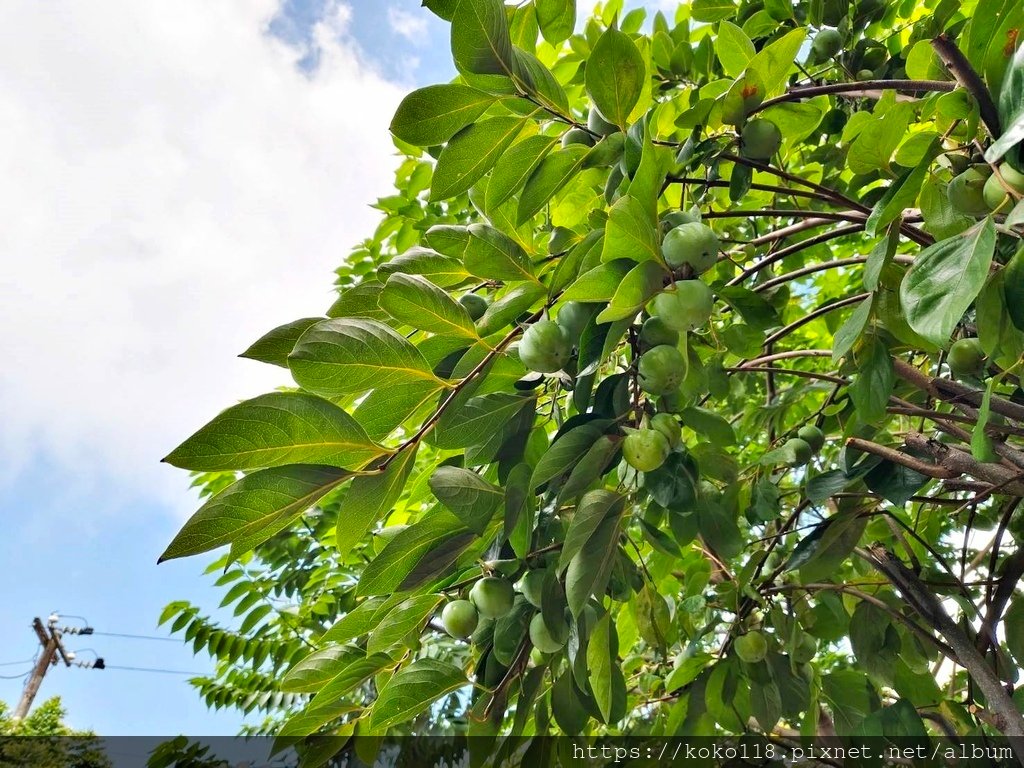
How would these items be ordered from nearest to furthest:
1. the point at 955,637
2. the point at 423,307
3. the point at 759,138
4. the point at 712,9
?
the point at 423,307 < the point at 759,138 < the point at 955,637 < the point at 712,9

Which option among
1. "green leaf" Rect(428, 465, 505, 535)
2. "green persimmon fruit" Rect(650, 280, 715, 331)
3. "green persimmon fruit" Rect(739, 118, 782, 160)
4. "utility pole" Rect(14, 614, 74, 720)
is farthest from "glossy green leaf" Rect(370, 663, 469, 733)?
"utility pole" Rect(14, 614, 74, 720)

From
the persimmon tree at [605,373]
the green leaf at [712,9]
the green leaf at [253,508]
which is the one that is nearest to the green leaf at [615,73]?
the persimmon tree at [605,373]

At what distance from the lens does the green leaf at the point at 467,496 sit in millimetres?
797

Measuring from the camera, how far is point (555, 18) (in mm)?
1074

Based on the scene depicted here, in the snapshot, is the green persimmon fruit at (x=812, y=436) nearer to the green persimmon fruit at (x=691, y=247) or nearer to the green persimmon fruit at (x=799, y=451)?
the green persimmon fruit at (x=799, y=451)

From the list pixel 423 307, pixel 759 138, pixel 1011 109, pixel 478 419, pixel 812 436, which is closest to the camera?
pixel 1011 109

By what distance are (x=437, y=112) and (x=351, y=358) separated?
0.33m

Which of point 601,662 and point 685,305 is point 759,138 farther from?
point 601,662

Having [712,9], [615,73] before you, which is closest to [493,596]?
[615,73]

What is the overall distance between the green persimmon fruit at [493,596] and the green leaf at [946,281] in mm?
552

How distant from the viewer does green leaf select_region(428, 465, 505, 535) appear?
2.62 ft

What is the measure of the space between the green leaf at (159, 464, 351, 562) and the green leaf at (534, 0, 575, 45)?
2.46 ft

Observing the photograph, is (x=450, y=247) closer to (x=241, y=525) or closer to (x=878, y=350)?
(x=241, y=525)

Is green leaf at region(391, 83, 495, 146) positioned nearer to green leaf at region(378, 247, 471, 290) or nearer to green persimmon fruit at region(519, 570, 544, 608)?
green leaf at region(378, 247, 471, 290)
